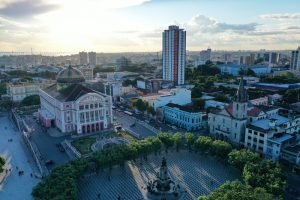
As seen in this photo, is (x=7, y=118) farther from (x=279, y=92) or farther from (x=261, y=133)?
(x=279, y=92)

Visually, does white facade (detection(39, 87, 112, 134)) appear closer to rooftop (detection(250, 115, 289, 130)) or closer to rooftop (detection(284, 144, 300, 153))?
rooftop (detection(250, 115, 289, 130))

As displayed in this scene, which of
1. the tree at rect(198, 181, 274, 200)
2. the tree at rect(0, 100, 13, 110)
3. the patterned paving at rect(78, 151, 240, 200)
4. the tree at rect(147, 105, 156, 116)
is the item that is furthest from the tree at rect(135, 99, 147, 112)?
the tree at rect(198, 181, 274, 200)

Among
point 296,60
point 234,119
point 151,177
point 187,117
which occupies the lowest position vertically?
point 151,177

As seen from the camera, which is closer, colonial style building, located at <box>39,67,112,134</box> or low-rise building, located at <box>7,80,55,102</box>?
colonial style building, located at <box>39,67,112,134</box>

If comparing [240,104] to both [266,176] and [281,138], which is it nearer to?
[281,138]

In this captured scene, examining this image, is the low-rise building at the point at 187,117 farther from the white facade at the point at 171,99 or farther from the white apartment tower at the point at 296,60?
the white apartment tower at the point at 296,60

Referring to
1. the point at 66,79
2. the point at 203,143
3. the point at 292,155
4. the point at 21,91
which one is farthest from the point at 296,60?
the point at 21,91
